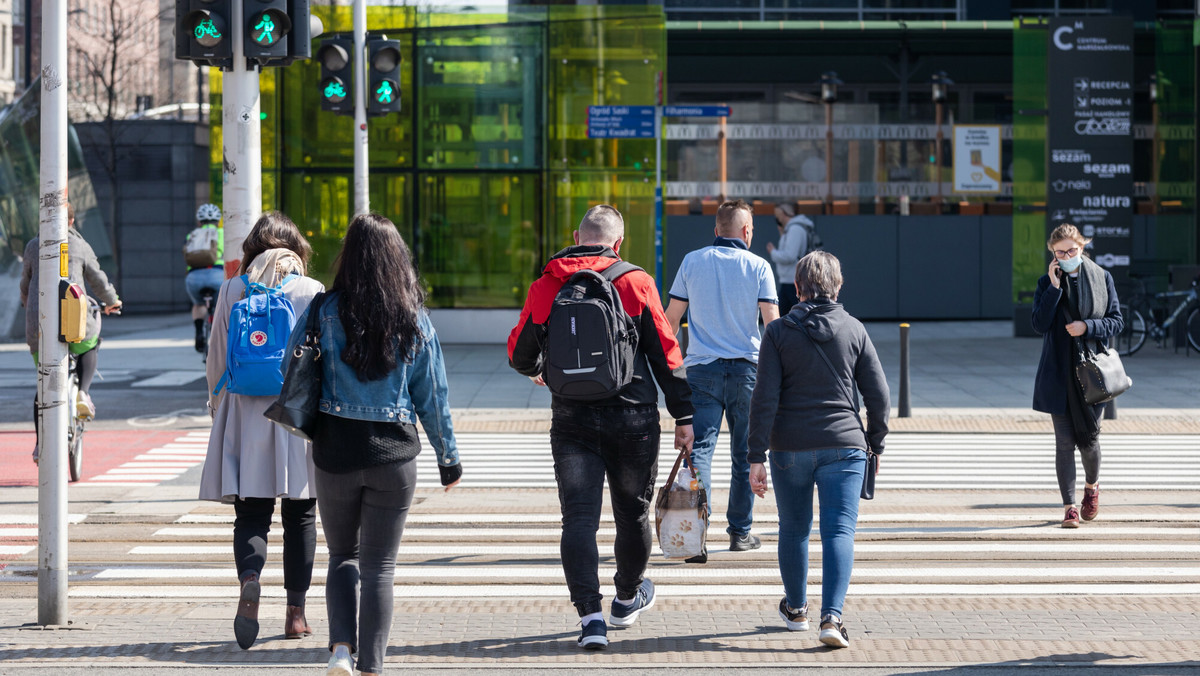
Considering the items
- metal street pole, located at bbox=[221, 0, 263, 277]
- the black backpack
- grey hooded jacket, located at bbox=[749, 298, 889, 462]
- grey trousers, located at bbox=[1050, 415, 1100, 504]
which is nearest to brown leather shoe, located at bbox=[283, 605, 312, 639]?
the black backpack

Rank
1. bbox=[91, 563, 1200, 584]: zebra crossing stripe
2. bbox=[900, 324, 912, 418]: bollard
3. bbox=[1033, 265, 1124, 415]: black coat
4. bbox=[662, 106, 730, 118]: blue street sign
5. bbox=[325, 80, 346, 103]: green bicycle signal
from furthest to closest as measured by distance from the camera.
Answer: bbox=[662, 106, 730, 118]: blue street sign < bbox=[325, 80, 346, 103]: green bicycle signal < bbox=[900, 324, 912, 418]: bollard < bbox=[1033, 265, 1124, 415]: black coat < bbox=[91, 563, 1200, 584]: zebra crossing stripe

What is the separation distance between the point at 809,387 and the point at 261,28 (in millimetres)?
4618

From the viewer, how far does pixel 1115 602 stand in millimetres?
6324

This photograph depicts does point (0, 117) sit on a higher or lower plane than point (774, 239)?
higher

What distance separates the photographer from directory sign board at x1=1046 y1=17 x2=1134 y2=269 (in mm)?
21500

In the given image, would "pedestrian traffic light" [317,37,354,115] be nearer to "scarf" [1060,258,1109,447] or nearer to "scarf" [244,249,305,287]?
"scarf" [1060,258,1109,447]

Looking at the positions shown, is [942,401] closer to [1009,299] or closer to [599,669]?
[599,669]

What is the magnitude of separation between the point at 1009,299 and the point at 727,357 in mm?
21349

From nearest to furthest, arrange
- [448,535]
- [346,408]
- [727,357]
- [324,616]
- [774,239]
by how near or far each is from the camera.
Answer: [346,408] → [324,616] → [727,357] → [448,535] → [774,239]

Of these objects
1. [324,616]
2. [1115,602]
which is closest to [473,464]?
[324,616]

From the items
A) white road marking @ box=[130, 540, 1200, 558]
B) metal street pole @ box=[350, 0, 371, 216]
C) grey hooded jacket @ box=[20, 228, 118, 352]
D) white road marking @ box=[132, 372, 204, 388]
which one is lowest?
white road marking @ box=[132, 372, 204, 388]

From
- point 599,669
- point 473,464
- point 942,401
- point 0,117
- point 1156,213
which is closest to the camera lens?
point 599,669

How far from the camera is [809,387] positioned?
5.57m

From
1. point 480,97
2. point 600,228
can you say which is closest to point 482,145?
point 480,97
